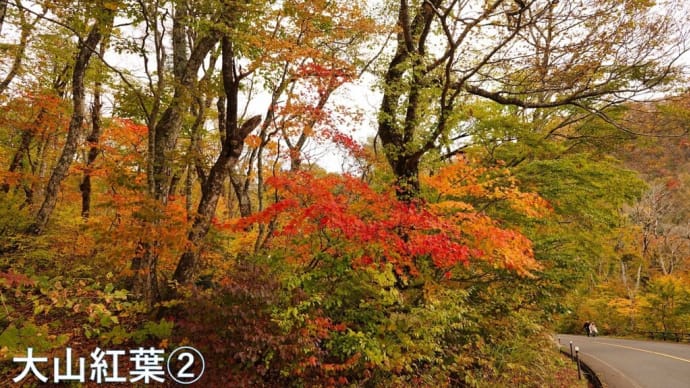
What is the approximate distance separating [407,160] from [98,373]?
7650 millimetres

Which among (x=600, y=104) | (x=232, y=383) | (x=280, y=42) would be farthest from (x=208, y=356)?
(x=600, y=104)

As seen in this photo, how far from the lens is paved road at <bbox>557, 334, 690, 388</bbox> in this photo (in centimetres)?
1214

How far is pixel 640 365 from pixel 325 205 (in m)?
15.1

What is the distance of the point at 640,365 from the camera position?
14.4 meters

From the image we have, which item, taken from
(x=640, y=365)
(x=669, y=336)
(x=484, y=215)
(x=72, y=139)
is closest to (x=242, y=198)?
(x=72, y=139)

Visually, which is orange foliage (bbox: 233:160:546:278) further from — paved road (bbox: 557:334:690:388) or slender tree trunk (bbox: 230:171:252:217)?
paved road (bbox: 557:334:690:388)

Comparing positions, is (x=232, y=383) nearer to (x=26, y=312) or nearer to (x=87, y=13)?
(x=26, y=312)

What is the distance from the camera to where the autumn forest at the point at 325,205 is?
659 centimetres

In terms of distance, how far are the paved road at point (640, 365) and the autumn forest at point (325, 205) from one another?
1460 mm

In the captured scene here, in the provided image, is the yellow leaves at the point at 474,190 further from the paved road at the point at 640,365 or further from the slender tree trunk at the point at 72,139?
the slender tree trunk at the point at 72,139

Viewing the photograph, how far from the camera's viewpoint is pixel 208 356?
596cm

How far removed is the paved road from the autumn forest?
146cm

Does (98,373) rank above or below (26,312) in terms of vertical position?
below

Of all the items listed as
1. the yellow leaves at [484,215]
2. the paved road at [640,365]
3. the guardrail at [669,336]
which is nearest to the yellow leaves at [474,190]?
the yellow leaves at [484,215]
